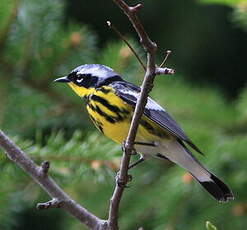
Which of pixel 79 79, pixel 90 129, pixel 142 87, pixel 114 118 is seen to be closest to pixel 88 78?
pixel 79 79

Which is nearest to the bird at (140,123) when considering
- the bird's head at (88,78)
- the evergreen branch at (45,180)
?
the bird's head at (88,78)

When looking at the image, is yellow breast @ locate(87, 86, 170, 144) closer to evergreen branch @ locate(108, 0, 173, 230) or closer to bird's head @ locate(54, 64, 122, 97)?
bird's head @ locate(54, 64, 122, 97)

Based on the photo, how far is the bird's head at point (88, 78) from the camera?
2199 mm

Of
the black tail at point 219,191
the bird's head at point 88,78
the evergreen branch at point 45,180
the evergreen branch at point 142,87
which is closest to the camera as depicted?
the evergreen branch at point 142,87

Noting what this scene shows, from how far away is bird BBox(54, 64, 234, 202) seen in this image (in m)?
2.03

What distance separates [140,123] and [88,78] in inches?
9.6

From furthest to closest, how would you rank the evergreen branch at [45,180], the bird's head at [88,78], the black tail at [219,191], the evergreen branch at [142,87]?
the bird's head at [88,78]
the black tail at [219,191]
the evergreen branch at [45,180]
the evergreen branch at [142,87]

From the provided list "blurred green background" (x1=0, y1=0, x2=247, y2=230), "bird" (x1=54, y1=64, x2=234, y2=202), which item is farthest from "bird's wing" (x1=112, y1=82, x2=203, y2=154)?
"blurred green background" (x1=0, y1=0, x2=247, y2=230)

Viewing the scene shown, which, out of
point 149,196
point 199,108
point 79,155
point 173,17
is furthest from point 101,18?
point 79,155

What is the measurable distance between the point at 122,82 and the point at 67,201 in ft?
2.00

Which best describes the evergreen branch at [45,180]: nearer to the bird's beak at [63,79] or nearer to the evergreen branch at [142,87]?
the evergreen branch at [142,87]

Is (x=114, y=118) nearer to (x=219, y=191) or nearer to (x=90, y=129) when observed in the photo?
(x=219, y=191)

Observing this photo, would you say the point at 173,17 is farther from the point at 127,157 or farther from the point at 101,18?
the point at 127,157

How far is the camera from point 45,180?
5.33ft
